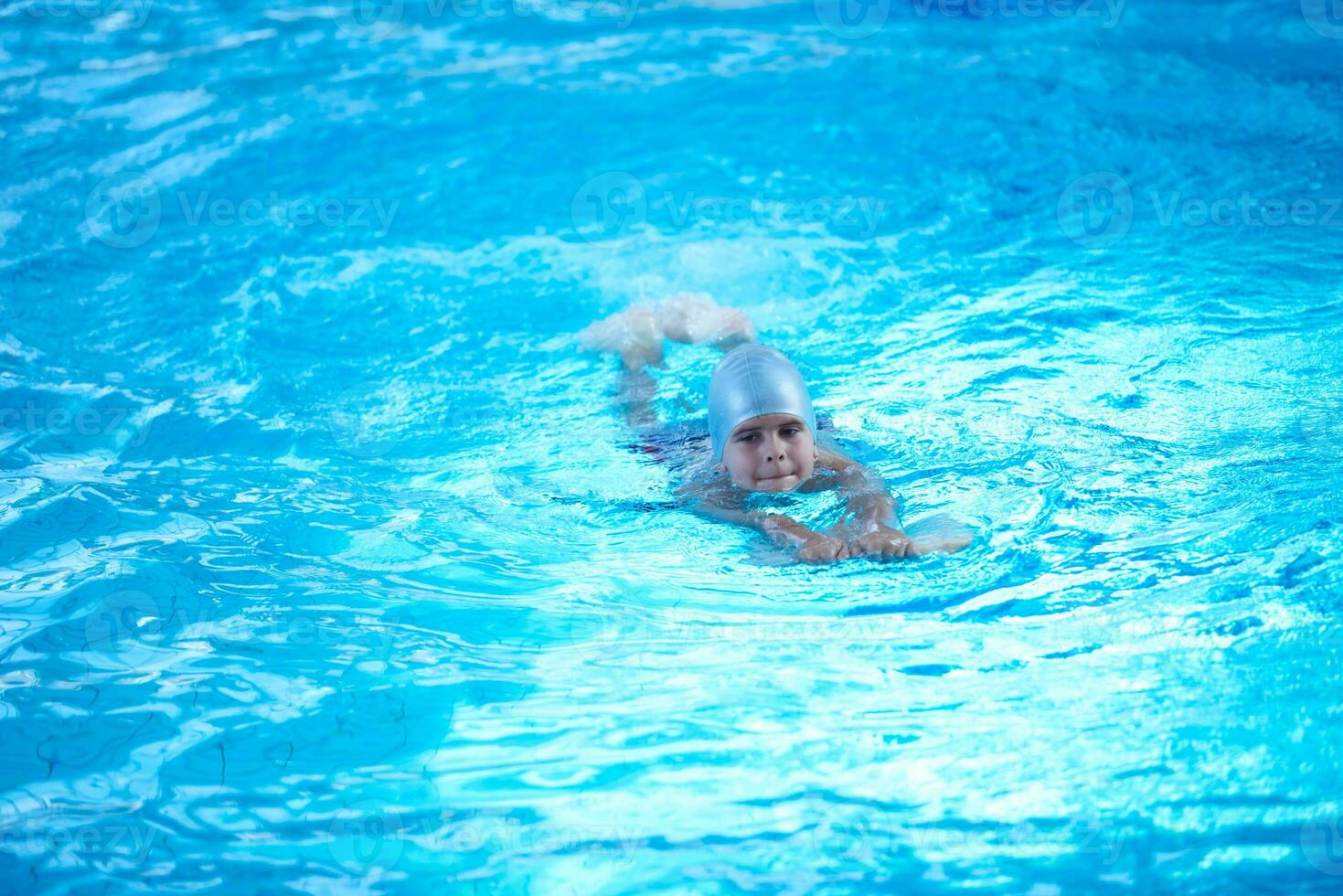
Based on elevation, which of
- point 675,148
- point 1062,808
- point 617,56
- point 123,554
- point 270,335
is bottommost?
point 1062,808

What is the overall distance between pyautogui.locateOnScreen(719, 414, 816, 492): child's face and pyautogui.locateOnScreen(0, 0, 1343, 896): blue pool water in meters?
0.33

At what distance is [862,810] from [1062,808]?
56 cm

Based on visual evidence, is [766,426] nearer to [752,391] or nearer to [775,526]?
[752,391]

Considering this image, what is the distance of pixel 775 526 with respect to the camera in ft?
15.5

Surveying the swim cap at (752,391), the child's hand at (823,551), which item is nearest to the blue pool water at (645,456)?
the child's hand at (823,551)

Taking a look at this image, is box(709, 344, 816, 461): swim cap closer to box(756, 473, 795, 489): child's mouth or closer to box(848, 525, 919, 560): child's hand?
box(756, 473, 795, 489): child's mouth

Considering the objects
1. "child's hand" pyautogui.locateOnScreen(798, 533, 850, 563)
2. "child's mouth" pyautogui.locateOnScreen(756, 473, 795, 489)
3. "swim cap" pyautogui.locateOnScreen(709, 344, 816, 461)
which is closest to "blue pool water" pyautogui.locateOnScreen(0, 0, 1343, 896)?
"child's hand" pyautogui.locateOnScreen(798, 533, 850, 563)

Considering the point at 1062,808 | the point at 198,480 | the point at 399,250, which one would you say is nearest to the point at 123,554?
the point at 198,480

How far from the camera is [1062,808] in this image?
327 cm

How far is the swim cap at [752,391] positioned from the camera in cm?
491

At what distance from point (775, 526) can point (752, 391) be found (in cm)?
60

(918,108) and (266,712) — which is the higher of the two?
(918,108)

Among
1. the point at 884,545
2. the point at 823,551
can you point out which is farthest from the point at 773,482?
the point at 884,545

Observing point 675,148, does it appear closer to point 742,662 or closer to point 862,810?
point 742,662
